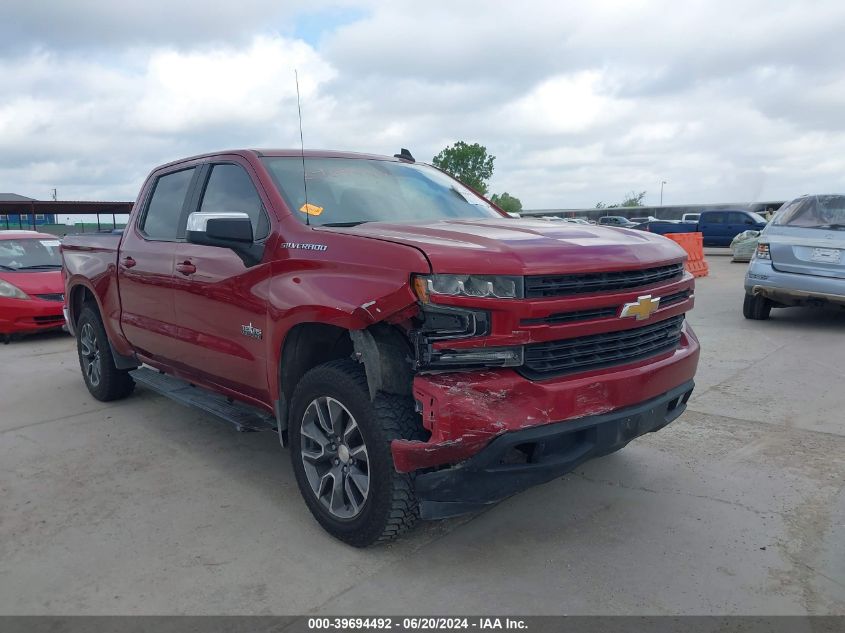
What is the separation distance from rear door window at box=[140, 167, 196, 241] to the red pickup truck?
320 mm

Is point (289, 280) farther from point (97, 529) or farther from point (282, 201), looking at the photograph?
point (97, 529)

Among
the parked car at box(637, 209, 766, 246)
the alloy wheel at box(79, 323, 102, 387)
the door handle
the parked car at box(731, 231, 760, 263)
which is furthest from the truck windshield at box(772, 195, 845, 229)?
the parked car at box(637, 209, 766, 246)

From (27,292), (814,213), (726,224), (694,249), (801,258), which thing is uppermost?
(814,213)

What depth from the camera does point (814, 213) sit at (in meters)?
8.52

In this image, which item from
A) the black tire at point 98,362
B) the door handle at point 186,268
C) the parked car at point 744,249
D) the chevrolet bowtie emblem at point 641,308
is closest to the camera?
the chevrolet bowtie emblem at point 641,308

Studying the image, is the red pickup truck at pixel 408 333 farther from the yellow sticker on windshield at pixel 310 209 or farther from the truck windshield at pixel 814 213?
the truck windshield at pixel 814 213

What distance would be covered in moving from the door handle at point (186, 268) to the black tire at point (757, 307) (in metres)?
7.46

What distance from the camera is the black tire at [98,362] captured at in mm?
5723

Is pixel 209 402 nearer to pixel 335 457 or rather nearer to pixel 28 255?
pixel 335 457

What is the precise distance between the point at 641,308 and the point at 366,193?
1779 millimetres

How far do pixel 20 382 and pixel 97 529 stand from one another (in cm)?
415

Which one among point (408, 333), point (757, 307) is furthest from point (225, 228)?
point (757, 307)

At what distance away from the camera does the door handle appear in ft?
13.8

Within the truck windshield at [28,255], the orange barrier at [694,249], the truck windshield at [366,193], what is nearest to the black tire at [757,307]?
the truck windshield at [366,193]
